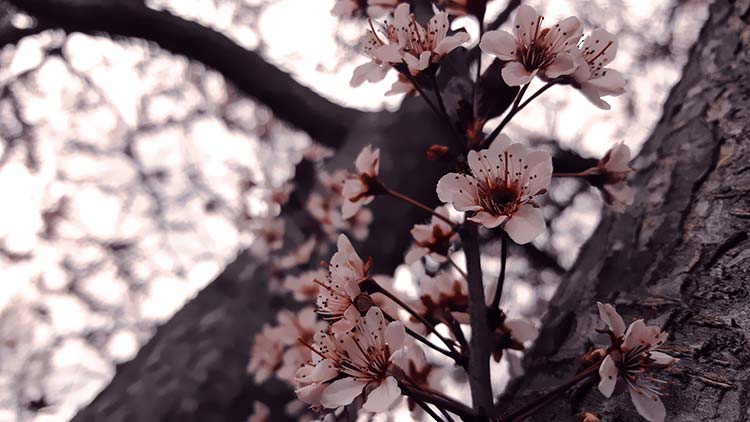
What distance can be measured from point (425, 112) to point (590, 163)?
86 cm

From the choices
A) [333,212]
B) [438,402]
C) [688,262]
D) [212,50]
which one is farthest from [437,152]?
[212,50]

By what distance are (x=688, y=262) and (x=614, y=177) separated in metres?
0.23

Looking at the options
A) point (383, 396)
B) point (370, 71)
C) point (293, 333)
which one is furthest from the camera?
point (293, 333)

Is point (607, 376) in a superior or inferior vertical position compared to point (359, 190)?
inferior

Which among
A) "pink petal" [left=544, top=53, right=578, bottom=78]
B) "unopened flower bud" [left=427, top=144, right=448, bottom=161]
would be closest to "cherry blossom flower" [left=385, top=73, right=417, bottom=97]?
"unopened flower bud" [left=427, top=144, right=448, bottom=161]

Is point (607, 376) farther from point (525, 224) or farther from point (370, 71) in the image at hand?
point (370, 71)

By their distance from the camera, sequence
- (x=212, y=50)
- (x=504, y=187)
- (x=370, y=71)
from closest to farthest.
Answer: (x=504, y=187) → (x=370, y=71) → (x=212, y=50)

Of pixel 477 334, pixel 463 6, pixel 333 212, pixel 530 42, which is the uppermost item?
pixel 333 212

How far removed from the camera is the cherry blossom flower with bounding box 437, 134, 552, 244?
68cm

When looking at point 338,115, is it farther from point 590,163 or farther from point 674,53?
point 674,53

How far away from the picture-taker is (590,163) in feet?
8.41

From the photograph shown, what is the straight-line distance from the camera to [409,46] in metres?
0.85

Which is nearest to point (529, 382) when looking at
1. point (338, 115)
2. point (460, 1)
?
point (460, 1)

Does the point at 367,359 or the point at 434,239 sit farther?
the point at 434,239
